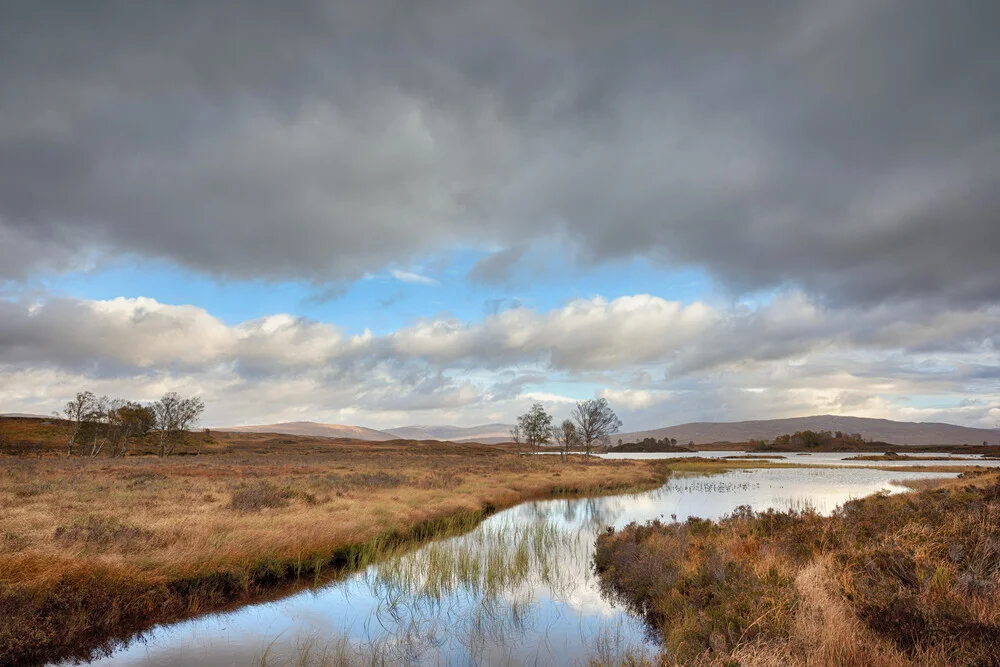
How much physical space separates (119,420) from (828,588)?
116 metres

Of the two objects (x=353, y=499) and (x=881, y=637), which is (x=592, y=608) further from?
(x=353, y=499)

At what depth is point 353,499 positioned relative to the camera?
2836 cm

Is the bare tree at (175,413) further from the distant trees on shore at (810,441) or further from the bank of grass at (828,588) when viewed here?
the distant trees on shore at (810,441)

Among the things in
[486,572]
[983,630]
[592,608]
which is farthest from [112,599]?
[983,630]

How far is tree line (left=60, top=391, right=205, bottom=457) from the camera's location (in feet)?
287

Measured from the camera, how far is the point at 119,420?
9638cm

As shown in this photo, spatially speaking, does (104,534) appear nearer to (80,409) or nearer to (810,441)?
(80,409)

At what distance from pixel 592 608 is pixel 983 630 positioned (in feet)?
30.4

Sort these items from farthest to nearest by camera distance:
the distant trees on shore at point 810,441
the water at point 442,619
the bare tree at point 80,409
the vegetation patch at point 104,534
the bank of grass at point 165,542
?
the distant trees on shore at point 810,441 → the bare tree at point 80,409 → the vegetation patch at point 104,534 → the bank of grass at point 165,542 → the water at point 442,619

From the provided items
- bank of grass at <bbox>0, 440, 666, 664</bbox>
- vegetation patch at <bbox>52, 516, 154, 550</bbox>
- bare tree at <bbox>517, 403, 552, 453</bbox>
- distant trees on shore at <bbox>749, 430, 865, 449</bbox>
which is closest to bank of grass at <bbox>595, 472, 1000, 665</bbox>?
bank of grass at <bbox>0, 440, 666, 664</bbox>

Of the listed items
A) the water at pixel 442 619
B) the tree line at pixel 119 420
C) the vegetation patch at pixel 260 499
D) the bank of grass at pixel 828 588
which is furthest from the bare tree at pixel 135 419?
the bank of grass at pixel 828 588

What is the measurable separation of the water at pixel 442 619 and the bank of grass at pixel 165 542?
47.8 inches

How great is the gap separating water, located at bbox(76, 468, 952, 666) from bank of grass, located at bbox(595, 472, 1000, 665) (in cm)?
152

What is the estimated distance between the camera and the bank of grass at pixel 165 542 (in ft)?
37.6
